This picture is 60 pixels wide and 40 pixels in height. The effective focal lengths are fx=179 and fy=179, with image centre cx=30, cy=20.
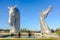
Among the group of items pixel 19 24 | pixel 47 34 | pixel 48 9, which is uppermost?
pixel 48 9

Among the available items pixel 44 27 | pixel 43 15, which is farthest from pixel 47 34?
pixel 43 15

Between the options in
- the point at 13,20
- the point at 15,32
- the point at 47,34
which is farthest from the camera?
the point at 15,32

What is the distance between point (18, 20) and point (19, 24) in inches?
22.6

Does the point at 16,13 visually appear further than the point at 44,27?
Yes

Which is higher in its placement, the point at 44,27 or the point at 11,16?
the point at 11,16

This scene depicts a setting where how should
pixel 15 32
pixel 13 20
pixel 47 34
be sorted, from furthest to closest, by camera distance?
pixel 15 32 < pixel 13 20 < pixel 47 34

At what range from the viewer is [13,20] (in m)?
22.0

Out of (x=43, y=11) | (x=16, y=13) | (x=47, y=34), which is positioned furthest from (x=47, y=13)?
(x=16, y=13)

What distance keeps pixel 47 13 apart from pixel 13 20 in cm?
426

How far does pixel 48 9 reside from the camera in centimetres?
2131

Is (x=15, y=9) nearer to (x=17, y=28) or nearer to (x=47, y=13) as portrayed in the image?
(x=17, y=28)

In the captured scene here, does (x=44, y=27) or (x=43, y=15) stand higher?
(x=43, y=15)

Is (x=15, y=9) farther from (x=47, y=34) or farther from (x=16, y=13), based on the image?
(x=47, y=34)

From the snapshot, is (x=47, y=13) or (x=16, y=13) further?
(x=16, y=13)
